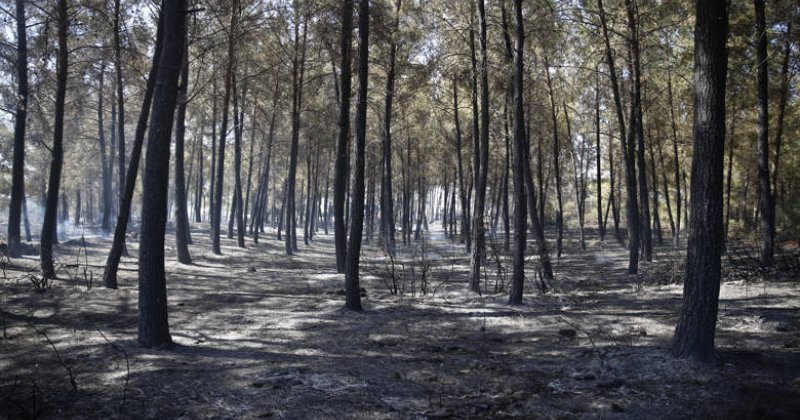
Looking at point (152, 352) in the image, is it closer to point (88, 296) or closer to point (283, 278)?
point (88, 296)

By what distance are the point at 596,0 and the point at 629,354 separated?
12492 millimetres

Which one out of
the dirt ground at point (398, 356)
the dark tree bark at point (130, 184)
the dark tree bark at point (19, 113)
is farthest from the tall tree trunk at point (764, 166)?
the dark tree bark at point (19, 113)

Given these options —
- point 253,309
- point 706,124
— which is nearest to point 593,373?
point 706,124

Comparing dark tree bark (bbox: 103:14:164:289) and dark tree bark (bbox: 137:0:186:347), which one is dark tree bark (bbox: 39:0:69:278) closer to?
dark tree bark (bbox: 103:14:164:289)

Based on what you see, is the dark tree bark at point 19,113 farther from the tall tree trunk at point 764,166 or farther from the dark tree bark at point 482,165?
the tall tree trunk at point 764,166

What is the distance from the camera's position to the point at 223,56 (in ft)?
62.7

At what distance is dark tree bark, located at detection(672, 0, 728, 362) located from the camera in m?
5.46

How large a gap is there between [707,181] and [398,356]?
169 inches

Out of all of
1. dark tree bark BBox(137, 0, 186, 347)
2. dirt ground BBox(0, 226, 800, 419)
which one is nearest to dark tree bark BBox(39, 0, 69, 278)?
dirt ground BBox(0, 226, 800, 419)

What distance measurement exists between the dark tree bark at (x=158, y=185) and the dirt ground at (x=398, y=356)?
393mm

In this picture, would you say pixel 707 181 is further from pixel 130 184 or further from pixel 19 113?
pixel 19 113

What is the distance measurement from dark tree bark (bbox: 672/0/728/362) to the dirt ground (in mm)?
505

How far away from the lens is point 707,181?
5.47m

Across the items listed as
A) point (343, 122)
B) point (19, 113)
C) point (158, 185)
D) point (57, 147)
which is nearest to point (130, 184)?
point (57, 147)
